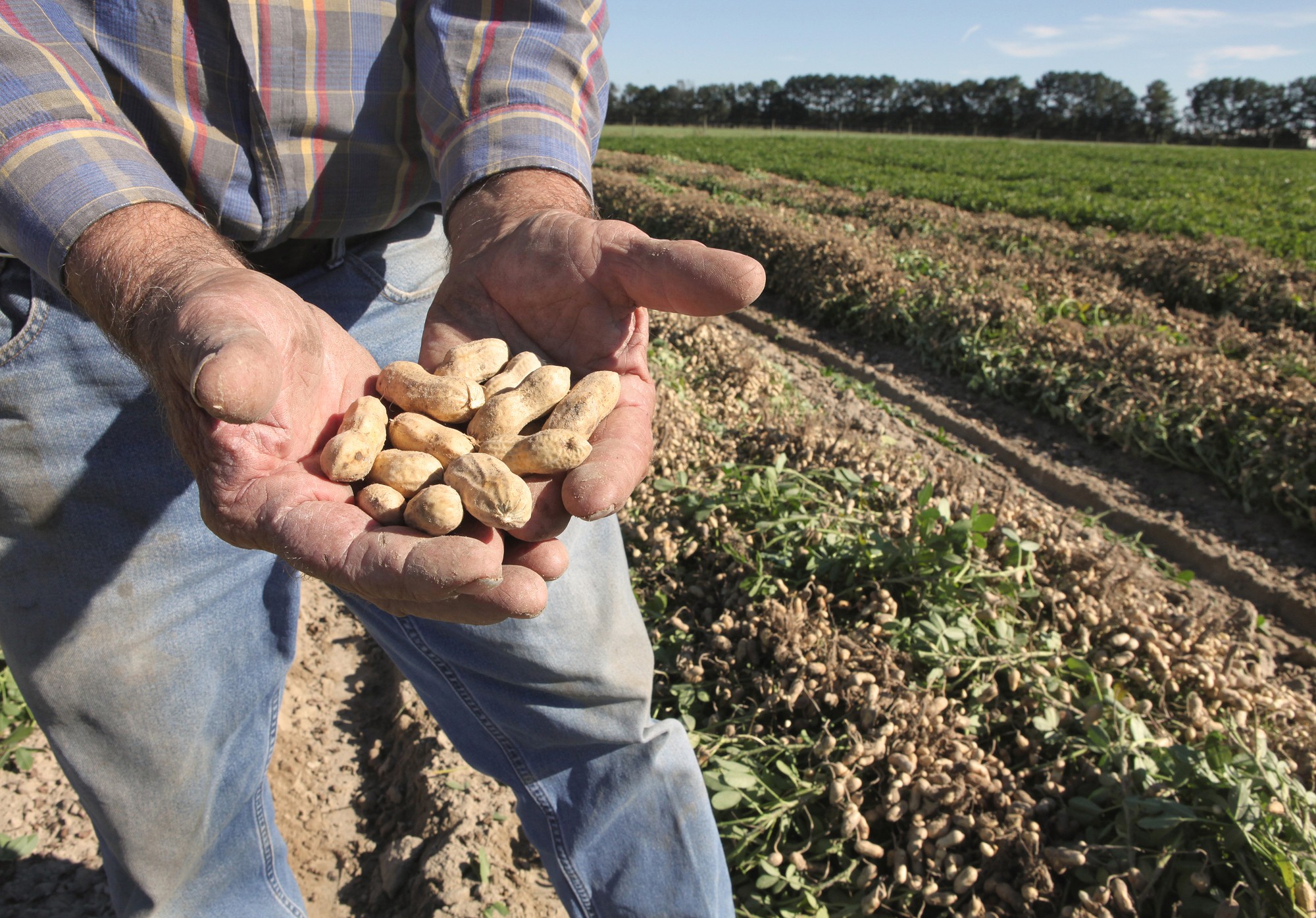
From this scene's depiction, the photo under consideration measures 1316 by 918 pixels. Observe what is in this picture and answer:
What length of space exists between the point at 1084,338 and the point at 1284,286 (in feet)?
7.53

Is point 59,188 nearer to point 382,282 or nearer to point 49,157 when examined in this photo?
point 49,157

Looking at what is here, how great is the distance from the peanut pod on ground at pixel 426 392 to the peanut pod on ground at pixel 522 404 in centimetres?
4

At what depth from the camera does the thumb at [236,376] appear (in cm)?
89

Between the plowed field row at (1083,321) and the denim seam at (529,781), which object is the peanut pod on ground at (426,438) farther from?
the plowed field row at (1083,321)

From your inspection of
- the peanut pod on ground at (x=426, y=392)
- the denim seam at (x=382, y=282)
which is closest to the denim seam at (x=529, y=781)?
the peanut pod on ground at (x=426, y=392)

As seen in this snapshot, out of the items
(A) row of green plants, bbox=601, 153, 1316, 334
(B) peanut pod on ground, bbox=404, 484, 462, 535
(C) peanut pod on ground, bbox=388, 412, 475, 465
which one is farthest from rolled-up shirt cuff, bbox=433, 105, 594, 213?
(A) row of green plants, bbox=601, 153, 1316, 334

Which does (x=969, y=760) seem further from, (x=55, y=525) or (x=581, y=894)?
(x=55, y=525)

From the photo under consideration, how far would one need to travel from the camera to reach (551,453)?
126cm

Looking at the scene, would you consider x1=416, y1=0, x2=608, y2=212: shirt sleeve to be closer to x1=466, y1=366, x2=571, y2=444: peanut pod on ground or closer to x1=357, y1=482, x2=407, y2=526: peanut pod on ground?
x1=466, y1=366, x2=571, y2=444: peanut pod on ground

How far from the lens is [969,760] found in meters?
1.90

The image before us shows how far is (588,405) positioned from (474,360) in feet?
0.81

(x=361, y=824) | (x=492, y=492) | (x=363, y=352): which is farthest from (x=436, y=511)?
(x=361, y=824)

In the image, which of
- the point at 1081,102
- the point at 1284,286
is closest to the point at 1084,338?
the point at 1284,286

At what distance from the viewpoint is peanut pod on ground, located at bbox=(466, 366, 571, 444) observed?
1.40 metres
